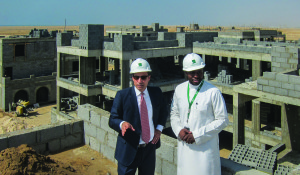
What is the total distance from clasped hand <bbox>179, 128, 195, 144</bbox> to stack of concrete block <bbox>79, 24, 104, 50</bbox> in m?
22.8

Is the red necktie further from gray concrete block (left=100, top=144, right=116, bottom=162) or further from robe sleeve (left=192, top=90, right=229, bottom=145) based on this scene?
gray concrete block (left=100, top=144, right=116, bottom=162)

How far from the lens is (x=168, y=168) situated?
7.22 m

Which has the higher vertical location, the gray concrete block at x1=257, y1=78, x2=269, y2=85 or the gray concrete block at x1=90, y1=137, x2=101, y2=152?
A: the gray concrete block at x1=257, y1=78, x2=269, y2=85

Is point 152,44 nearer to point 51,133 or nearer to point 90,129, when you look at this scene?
point 90,129

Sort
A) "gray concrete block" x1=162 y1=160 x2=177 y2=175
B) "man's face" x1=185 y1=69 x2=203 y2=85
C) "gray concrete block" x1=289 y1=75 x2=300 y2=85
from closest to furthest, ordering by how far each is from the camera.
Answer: "man's face" x1=185 y1=69 x2=203 y2=85
"gray concrete block" x1=162 y1=160 x2=177 y2=175
"gray concrete block" x1=289 y1=75 x2=300 y2=85

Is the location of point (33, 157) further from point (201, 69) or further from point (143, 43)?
point (143, 43)

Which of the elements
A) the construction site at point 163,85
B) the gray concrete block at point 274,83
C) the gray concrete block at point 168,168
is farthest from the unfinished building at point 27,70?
the gray concrete block at point 168,168

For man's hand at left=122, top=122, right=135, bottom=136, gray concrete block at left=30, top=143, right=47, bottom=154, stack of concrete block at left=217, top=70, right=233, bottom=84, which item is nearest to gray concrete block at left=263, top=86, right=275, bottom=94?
stack of concrete block at left=217, top=70, right=233, bottom=84

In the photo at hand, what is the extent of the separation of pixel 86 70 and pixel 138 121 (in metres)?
23.7

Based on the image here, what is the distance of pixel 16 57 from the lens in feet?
127

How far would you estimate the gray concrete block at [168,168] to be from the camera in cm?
710

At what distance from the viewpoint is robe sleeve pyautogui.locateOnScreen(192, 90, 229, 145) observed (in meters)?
4.71

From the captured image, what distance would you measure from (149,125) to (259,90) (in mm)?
11659

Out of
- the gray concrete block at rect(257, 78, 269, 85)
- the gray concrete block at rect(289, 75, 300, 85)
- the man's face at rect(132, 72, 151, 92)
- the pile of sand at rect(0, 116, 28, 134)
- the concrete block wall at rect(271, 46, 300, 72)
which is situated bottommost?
the pile of sand at rect(0, 116, 28, 134)
